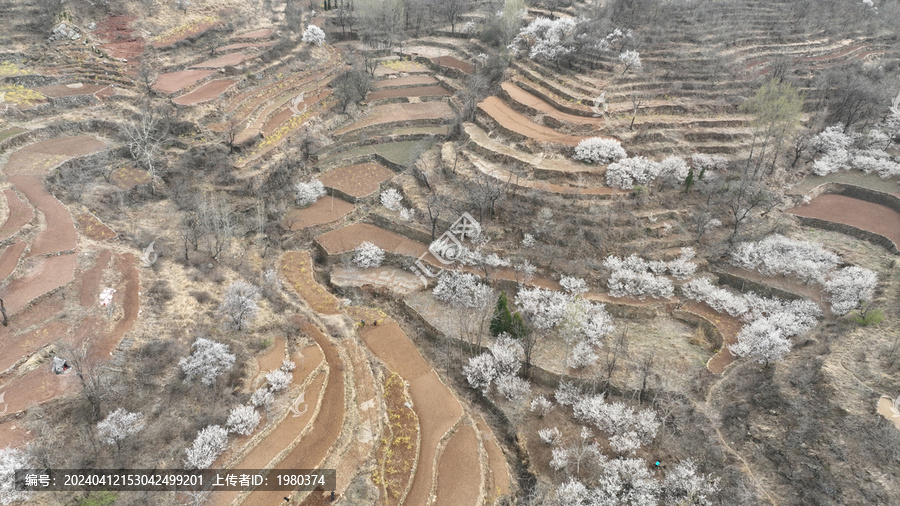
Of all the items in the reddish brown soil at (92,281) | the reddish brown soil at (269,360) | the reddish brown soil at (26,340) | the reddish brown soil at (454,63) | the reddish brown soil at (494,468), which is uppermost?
the reddish brown soil at (454,63)

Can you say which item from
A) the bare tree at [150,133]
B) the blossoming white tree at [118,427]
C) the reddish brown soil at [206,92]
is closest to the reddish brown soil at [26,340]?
the blossoming white tree at [118,427]

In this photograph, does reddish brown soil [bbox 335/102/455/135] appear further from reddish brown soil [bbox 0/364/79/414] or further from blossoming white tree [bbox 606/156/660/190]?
reddish brown soil [bbox 0/364/79/414]

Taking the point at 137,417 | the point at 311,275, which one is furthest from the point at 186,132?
the point at 137,417

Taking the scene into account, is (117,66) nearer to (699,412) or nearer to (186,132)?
(186,132)

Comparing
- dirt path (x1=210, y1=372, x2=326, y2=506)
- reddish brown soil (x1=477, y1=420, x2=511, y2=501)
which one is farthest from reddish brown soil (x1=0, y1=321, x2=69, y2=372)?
reddish brown soil (x1=477, y1=420, x2=511, y2=501)

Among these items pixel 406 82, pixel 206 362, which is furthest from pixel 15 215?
pixel 406 82

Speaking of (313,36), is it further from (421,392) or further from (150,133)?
(421,392)

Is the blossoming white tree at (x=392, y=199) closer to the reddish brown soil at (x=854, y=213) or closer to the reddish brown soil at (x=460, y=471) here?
the reddish brown soil at (x=460, y=471)
